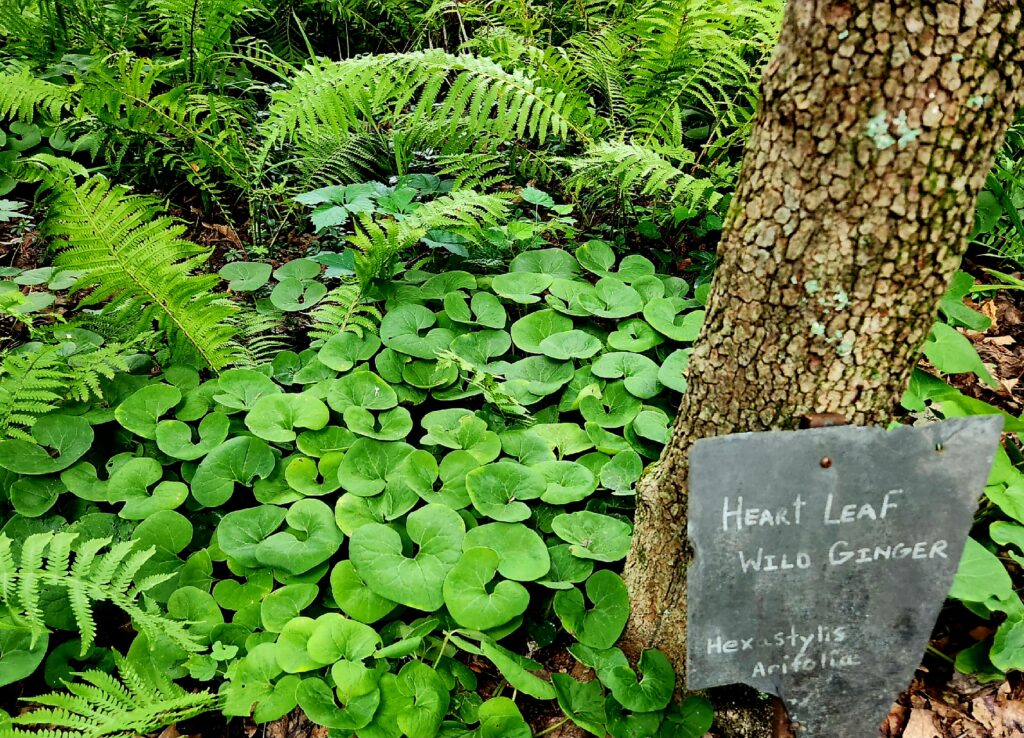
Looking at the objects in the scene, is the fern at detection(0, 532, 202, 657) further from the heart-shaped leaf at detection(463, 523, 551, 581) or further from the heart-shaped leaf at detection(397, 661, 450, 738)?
the heart-shaped leaf at detection(463, 523, 551, 581)

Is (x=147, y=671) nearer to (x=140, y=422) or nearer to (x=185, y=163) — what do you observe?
(x=140, y=422)

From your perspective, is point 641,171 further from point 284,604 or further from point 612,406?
point 284,604

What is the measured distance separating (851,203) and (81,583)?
6.20ft

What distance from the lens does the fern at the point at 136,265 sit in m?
2.30

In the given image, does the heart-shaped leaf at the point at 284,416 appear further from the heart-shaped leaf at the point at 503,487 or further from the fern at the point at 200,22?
the fern at the point at 200,22

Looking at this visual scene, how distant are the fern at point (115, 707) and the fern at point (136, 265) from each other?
3.59 ft

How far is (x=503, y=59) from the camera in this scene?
3574mm

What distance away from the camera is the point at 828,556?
1.35 metres

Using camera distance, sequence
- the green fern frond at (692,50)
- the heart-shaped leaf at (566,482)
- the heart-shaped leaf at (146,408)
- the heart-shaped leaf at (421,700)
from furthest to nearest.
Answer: the green fern frond at (692,50), the heart-shaped leaf at (146,408), the heart-shaped leaf at (566,482), the heart-shaped leaf at (421,700)

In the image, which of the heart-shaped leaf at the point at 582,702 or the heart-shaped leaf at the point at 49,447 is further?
the heart-shaped leaf at the point at 49,447

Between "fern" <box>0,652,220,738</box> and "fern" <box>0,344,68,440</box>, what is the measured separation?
83cm

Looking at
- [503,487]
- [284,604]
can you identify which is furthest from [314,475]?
[503,487]

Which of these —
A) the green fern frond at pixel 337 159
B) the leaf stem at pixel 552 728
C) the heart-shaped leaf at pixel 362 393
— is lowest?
the leaf stem at pixel 552 728

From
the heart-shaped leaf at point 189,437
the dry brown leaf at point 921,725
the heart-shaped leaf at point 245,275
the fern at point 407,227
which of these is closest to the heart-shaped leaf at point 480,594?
the heart-shaped leaf at point 189,437
